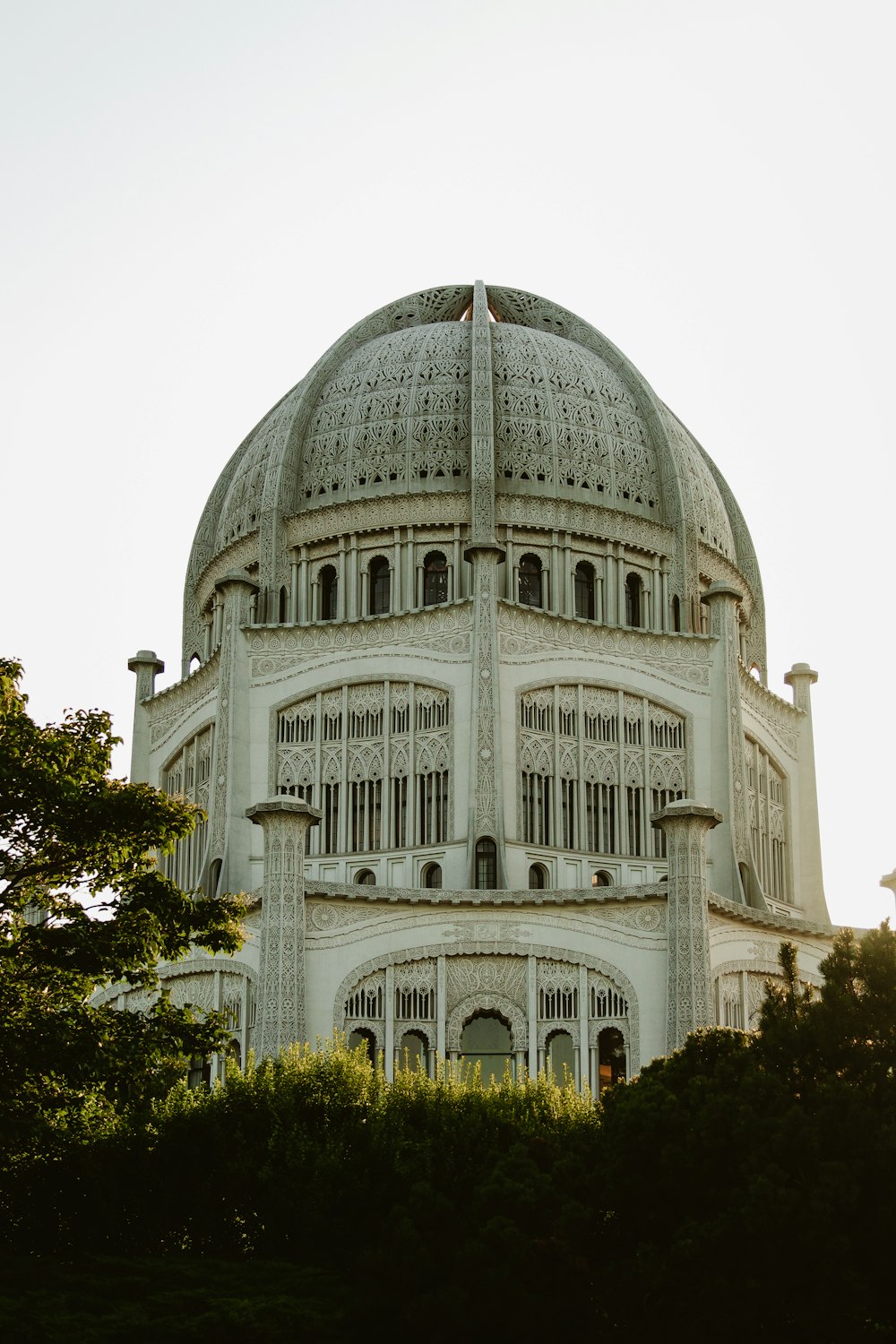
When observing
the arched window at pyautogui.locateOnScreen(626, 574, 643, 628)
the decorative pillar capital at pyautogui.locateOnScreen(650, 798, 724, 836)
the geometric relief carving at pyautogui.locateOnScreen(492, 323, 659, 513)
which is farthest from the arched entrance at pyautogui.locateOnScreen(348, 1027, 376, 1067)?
the geometric relief carving at pyautogui.locateOnScreen(492, 323, 659, 513)

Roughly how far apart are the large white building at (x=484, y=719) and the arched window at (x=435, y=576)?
0.10 meters

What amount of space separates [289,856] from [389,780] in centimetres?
726

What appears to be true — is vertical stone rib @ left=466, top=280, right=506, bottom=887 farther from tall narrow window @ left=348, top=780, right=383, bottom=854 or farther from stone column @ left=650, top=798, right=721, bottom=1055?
stone column @ left=650, top=798, right=721, bottom=1055

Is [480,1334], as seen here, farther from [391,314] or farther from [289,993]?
[391,314]

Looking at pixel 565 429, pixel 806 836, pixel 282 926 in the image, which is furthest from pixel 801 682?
pixel 282 926

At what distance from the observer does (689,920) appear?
131 feet

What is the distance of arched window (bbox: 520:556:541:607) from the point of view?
176ft

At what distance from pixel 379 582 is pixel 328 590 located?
1.76 m

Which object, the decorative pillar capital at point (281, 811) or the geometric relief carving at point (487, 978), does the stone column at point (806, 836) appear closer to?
the geometric relief carving at point (487, 978)

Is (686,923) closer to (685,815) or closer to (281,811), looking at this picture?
(685,815)

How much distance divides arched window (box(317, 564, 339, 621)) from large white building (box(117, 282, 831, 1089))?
0.39 feet

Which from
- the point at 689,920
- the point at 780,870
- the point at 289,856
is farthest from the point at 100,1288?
the point at 780,870

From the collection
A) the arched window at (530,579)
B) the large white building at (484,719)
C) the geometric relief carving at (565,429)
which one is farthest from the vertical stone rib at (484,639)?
the arched window at (530,579)

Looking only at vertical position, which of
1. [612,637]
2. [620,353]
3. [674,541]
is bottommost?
[612,637]
